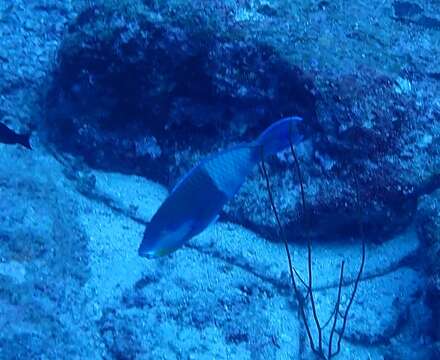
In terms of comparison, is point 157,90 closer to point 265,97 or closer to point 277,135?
point 265,97

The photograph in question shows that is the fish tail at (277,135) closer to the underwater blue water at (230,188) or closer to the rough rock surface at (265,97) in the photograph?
the underwater blue water at (230,188)

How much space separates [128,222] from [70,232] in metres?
0.57

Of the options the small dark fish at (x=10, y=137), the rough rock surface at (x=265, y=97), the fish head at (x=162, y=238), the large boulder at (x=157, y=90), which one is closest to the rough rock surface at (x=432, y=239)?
the rough rock surface at (x=265, y=97)

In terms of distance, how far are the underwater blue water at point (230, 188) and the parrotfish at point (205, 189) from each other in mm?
10

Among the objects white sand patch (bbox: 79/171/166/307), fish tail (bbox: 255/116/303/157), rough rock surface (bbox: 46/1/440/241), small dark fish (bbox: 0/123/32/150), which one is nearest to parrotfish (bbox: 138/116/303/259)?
fish tail (bbox: 255/116/303/157)

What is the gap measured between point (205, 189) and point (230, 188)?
13 cm

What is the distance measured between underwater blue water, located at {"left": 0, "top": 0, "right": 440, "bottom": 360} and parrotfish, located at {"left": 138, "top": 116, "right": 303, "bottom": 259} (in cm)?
1

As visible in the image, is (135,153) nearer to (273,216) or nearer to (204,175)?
(273,216)

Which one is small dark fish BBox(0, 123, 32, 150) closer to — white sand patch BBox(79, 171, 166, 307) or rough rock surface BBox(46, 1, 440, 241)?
white sand patch BBox(79, 171, 166, 307)

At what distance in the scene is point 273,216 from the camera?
12.7 ft

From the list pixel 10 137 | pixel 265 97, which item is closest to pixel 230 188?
pixel 265 97

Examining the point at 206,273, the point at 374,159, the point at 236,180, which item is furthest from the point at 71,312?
the point at 374,159

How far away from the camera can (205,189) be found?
249cm

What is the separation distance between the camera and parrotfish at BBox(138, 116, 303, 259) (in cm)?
248
